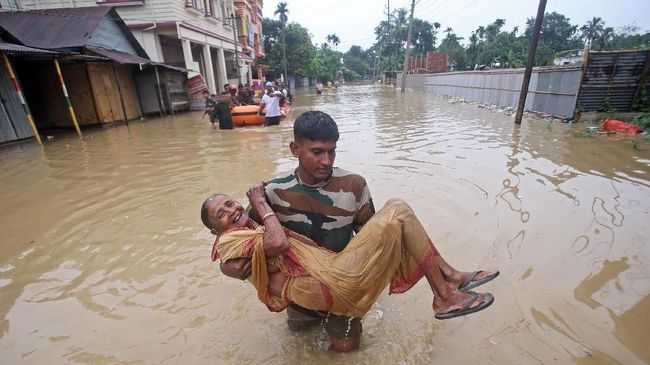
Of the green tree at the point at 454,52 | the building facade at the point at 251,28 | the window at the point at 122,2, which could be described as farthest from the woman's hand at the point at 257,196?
the green tree at the point at 454,52

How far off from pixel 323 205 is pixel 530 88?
561 inches

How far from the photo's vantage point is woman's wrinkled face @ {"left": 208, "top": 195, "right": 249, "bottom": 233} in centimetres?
185

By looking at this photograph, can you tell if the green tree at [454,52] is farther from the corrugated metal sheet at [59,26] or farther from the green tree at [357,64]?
the corrugated metal sheet at [59,26]

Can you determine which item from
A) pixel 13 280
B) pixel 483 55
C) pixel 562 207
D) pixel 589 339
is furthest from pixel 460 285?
pixel 483 55

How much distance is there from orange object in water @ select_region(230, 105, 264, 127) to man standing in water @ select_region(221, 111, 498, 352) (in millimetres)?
10923

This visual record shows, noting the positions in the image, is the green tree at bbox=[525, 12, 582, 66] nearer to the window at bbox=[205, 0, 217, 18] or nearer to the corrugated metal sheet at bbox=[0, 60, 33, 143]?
the window at bbox=[205, 0, 217, 18]

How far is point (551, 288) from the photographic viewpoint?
113 inches

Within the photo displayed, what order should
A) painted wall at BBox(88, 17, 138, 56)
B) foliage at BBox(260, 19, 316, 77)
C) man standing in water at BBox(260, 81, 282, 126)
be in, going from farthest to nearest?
1. foliage at BBox(260, 19, 316, 77)
2. painted wall at BBox(88, 17, 138, 56)
3. man standing in water at BBox(260, 81, 282, 126)

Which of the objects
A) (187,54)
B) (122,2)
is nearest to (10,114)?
(122,2)

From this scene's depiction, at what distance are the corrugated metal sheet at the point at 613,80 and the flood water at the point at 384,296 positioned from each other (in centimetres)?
343

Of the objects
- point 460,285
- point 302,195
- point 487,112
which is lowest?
point 487,112

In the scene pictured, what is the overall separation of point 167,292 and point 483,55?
48122mm

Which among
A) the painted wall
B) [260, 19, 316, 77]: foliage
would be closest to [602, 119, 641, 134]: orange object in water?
the painted wall

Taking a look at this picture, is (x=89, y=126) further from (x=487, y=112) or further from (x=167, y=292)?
(x=487, y=112)
